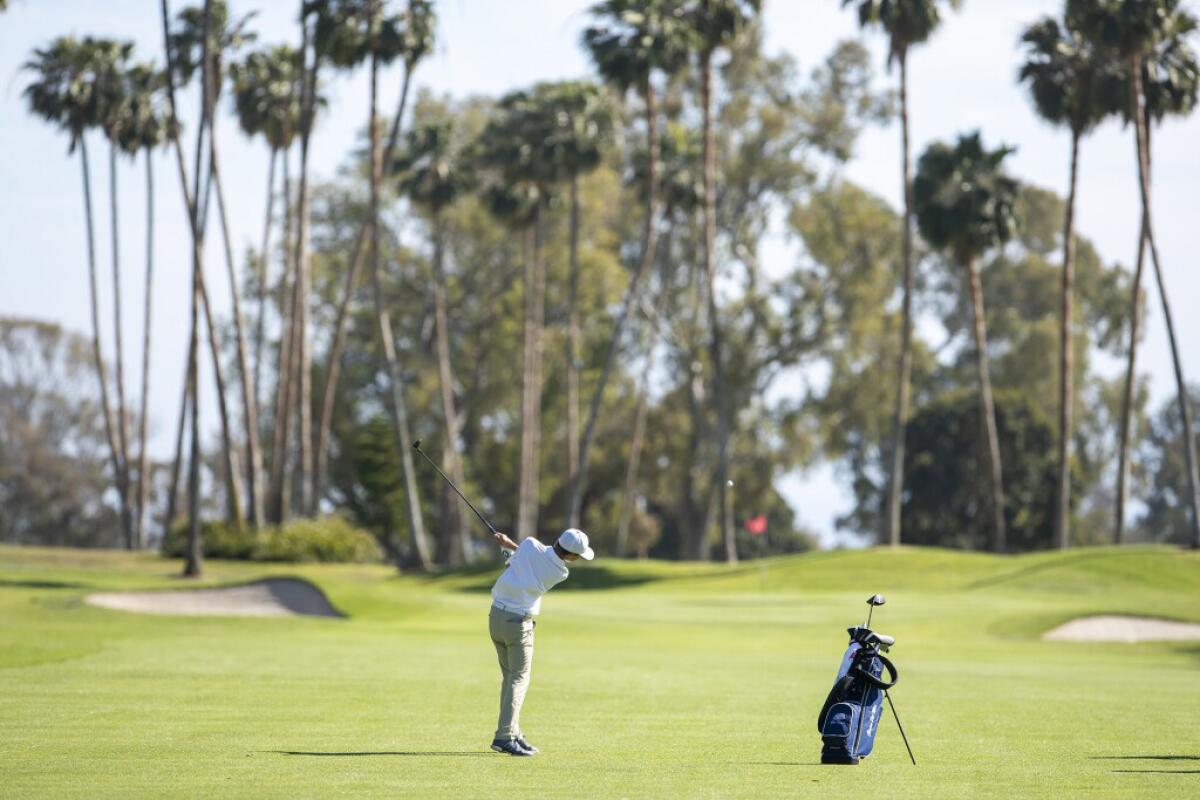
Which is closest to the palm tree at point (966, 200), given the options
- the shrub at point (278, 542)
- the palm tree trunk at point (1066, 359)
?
the palm tree trunk at point (1066, 359)

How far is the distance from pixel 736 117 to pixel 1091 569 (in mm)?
31595

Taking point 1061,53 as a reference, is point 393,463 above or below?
below

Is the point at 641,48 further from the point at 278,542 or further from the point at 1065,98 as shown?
the point at 278,542

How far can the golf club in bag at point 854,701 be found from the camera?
12805mm

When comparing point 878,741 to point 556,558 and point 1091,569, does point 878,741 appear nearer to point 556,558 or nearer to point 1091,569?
point 556,558

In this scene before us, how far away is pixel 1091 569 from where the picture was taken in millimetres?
48719

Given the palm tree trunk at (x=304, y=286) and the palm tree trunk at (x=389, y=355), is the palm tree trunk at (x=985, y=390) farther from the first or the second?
the palm tree trunk at (x=304, y=286)

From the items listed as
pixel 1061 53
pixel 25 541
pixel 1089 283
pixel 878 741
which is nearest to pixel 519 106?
pixel 1061 53

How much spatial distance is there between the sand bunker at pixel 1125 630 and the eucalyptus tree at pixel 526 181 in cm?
2729

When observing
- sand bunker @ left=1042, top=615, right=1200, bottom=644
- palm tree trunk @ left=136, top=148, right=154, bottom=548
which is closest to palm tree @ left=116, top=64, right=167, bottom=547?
palm tree trunk @ left=136, top=148, right=154, bottom=548

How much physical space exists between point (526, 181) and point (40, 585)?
2651 cm

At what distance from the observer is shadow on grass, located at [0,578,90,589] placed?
1689 inches

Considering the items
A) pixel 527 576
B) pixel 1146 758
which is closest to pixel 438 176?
pixel 527 576

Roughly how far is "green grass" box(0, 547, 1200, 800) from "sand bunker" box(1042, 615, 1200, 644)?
2.68ft
